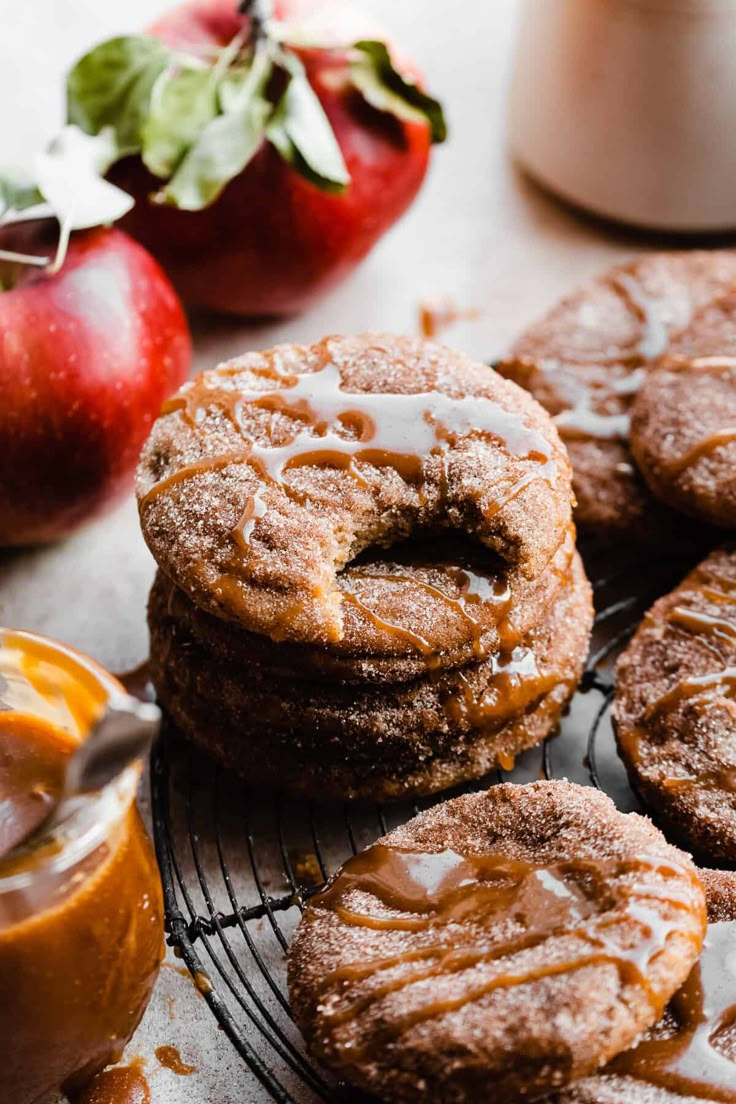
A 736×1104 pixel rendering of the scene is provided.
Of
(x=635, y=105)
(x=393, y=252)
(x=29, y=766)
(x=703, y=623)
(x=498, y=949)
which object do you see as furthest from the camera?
(x=393, y=252)

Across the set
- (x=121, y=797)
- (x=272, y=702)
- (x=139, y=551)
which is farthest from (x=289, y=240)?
(x=121, y=797)

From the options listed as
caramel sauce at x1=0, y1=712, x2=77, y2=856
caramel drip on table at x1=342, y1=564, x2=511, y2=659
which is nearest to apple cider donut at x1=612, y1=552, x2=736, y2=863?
caramel drip on table at x1=342, y1=564, x2=511, y2=659

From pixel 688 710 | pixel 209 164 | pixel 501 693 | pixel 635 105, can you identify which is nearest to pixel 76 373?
pixel 209 164

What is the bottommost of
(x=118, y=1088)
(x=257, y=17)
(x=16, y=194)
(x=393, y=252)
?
(x=118, y=1088)

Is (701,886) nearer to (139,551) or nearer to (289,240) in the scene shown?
(139,551)

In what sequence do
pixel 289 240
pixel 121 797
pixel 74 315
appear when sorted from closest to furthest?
pixel 121 797
pixel 74 315
pixel 289 240

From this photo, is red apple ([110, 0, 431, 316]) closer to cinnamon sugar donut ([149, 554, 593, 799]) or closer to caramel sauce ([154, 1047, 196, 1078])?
cinnamon sugar donut ([149, 554, 593, 799])

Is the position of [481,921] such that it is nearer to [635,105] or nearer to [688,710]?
[688,710]
